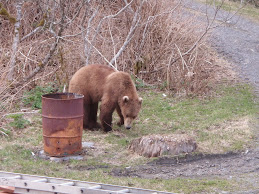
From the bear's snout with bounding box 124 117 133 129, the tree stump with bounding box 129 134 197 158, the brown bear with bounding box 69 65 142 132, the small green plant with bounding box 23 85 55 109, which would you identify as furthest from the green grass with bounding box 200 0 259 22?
the tree stump with bounding box 129 134 197 158

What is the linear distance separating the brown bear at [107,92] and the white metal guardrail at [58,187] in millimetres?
3990

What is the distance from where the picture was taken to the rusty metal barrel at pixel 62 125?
7633mm

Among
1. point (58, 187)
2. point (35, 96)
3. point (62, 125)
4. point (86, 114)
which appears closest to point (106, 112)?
point (86, 114)

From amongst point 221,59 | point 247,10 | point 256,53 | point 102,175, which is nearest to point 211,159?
point 102,175

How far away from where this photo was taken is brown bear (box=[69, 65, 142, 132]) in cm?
923

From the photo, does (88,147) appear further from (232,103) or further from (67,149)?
(232,103)

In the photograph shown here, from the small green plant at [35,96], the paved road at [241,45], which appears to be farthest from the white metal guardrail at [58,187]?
the paved road at [241,45]

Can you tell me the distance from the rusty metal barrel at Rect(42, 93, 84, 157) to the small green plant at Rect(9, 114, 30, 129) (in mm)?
1776

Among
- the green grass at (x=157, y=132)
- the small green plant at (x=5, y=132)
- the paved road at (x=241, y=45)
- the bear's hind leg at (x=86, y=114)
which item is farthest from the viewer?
the paved road at (x=241, y=45)

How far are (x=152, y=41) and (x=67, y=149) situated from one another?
6877mm

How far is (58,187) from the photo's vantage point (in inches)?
195

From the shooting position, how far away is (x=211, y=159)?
777 centimetres

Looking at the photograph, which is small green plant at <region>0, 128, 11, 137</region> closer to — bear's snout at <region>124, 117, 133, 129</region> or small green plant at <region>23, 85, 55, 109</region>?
small green plant at <region>23, 85, 55, 109</region>

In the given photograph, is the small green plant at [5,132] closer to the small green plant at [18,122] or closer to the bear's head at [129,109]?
the small green plant at [18,122]
